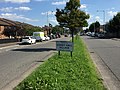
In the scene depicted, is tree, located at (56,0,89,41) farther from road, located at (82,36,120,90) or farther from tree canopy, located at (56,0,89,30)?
road, located at (82,36,120,90)

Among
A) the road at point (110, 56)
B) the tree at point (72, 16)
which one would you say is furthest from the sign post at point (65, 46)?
the tree at point (72, 16)

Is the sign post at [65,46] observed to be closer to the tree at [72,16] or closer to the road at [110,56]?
the road at [110,56]

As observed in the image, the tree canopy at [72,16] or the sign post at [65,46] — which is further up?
the tree canopy at [72,16]

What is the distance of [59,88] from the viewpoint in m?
8.50

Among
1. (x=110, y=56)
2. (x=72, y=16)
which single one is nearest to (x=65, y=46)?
(x=110, y=56)

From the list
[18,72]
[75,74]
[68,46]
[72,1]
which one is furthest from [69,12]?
[75,74]

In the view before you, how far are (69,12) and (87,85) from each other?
23.8m

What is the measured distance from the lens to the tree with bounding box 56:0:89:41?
31844 mm

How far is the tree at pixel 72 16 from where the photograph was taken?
1254 inches

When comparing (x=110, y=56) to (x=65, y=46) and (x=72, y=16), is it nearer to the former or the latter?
(x=65, y=46)

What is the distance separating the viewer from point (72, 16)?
31891mm

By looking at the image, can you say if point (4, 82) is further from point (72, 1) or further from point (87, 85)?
point (72, 1)

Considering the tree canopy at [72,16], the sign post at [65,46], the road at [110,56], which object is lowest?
the road at [110,56]

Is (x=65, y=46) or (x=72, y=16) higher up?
(x=72, y=16)
